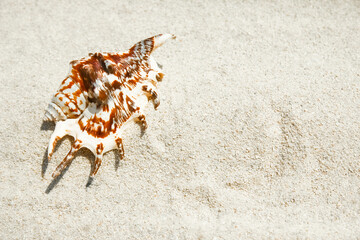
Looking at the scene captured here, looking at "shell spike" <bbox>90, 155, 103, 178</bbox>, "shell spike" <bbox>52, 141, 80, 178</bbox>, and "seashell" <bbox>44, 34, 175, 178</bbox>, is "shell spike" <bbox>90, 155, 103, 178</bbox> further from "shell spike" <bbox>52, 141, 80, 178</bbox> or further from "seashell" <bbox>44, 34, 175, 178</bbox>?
"shell spike" <bbox>52, 141, 80, 178</bbox>

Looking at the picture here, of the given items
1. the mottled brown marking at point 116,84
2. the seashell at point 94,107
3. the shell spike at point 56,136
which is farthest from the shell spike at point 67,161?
the mottled brown marking at point 116,84

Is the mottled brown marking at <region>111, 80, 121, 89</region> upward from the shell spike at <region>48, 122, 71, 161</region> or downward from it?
upward

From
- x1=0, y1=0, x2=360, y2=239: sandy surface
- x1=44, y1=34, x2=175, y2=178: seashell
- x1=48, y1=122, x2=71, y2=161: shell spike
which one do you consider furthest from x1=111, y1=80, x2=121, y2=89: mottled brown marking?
x1=48, y1=122, x2=71, y2=161: shell spike

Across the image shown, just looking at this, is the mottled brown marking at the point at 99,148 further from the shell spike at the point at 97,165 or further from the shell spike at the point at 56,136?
the shell spike at the point at 56,136

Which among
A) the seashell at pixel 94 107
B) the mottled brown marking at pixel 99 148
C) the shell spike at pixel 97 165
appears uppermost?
the seashell at pixel 94 107

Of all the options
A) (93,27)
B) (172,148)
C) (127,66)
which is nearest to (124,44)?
(93,27)

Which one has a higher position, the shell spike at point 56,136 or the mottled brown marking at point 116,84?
the mottled brown marking at point 116,84

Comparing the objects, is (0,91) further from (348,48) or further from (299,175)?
(348,48)
